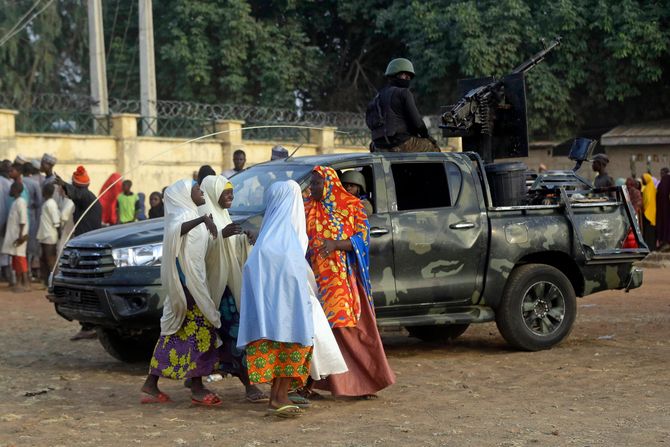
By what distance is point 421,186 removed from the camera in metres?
10.1

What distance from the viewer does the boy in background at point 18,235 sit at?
16797 millimetres

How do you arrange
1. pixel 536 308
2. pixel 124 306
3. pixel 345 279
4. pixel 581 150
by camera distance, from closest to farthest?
pixel 345 279 < pixel 124 306 < pixel 536 308 < pixel 581 150

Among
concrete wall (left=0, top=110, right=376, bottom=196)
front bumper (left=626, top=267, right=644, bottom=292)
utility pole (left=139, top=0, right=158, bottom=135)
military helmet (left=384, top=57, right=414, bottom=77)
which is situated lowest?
front bumper (left=626, top=267, right=644, bottom=292)

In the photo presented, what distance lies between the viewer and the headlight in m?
9.24

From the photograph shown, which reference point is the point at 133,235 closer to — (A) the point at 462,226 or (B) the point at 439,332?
(A) the point at 462,226

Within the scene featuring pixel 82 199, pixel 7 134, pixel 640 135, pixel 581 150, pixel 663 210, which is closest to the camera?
pixel 581 150

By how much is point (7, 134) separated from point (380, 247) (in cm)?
1387

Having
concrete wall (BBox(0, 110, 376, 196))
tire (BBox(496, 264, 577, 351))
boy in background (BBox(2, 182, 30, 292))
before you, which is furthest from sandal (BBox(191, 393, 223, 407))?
concrete wall (BBox(0, 110, 376, 196))

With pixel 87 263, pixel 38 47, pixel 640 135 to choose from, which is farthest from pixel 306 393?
pixel 38 47

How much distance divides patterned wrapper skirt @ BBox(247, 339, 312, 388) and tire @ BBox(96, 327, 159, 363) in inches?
114

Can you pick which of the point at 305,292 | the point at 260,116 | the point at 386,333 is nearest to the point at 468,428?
the point at 305,292

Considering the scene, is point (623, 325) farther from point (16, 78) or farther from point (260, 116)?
point (16, 78)

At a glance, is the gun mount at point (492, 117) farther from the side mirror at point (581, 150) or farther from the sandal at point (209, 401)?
the sandal at point (209, 401)

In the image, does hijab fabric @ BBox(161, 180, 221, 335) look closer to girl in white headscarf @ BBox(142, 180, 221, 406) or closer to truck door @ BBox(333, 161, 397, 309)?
girl in white headscarf @ BBox(142, 180, 221, 406)
